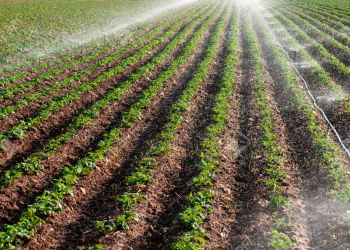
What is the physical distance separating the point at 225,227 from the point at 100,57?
47.9 ft

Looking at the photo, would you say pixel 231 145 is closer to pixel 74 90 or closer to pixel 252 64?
pixel 74 90

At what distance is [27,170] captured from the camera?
22.6ft

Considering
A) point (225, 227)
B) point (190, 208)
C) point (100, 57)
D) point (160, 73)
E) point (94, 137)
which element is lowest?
point (225, 227)

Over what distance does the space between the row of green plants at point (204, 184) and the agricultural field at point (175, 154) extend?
0.11 ft

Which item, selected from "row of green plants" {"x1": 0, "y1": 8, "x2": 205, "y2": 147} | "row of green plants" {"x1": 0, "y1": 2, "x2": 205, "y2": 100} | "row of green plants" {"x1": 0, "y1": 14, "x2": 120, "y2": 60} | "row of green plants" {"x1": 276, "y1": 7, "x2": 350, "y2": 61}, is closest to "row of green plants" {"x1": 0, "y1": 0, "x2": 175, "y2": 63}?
"row of green plants" {"x1": 0, "y1": 14, "x2": 120, "y2": 60}

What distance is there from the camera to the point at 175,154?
8.12 m

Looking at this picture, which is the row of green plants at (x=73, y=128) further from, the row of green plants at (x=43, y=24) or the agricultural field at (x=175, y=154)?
the row of green plants at (x=43, y=24)

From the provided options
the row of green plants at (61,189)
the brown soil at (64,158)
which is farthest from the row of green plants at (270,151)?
the brown soil at (64,158)

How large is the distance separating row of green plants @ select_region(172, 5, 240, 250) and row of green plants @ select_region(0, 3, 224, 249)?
2724 millimetres

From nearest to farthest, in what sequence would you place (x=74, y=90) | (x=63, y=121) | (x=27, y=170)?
1. (x=27, y=170)
2. (x=63, y=121)
3. (x=74, y=90)

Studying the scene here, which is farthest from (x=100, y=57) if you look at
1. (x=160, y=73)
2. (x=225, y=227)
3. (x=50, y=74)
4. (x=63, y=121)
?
(x=225, y=227)

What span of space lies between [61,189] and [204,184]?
3405 mm

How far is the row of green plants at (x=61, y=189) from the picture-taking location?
4.95 m

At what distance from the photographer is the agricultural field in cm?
549
